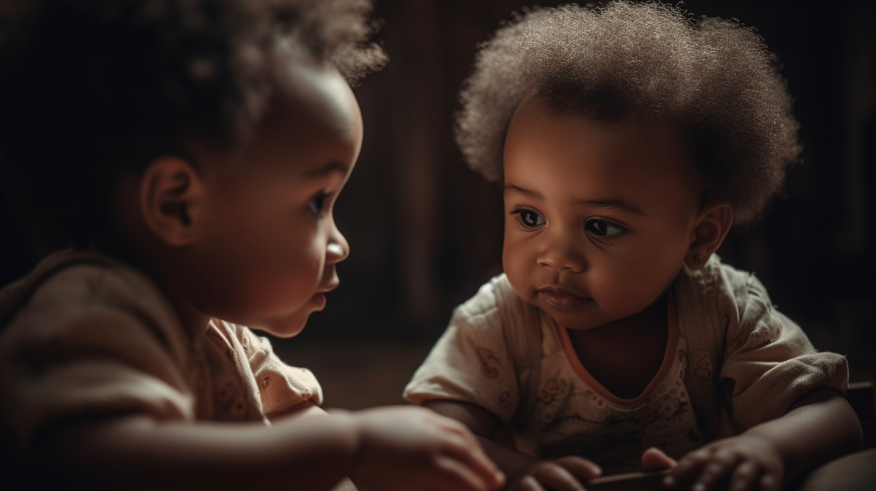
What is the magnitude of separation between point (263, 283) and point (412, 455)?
0.20 metres

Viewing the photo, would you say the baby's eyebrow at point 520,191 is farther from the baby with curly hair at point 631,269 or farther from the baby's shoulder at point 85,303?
the baby's shoulder at point 85,303

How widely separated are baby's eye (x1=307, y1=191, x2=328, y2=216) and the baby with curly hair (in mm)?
255

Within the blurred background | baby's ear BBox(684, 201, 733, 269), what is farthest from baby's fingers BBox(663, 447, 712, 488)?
the blurred background

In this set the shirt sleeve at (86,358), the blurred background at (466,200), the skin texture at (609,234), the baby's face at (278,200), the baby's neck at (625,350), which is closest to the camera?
the shirt sleeve at (86,358)

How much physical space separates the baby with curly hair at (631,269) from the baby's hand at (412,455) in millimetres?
170

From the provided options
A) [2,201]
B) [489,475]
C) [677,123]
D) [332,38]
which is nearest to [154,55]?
[332,38]

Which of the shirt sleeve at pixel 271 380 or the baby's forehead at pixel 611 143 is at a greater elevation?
the baby's forehead at pixel 611 143

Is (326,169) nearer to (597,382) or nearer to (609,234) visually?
(609,234)

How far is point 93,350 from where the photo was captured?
1.58ft

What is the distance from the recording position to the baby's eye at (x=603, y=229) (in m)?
0.77

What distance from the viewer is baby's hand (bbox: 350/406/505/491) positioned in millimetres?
520

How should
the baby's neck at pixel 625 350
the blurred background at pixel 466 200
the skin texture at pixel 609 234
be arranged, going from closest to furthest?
the skin texture at pixel 609 234 < the baby's neck at pixel 625 350 < the blurred background at pixel 466 200

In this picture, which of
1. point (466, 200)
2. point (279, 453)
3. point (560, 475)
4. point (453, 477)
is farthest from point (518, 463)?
point (466, 200)

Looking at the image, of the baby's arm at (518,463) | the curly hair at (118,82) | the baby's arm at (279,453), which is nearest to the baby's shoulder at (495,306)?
the baby's arm at (518,463)
